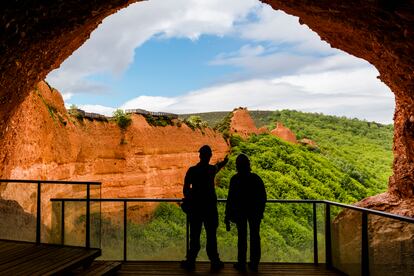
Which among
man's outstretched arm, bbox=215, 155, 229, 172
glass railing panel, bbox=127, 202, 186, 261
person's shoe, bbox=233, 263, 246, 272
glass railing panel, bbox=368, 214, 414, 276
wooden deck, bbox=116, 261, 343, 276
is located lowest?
wooden deck, bbox=116, 261, 343, 276

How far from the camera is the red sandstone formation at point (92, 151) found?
1152cm

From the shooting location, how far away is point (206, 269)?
6.15m

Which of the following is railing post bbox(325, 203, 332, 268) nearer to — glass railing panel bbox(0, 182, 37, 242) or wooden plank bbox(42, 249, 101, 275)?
wooden plank bbox(42, 249, 101, 275)

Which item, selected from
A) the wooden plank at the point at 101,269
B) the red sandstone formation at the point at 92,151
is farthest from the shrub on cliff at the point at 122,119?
the wooden plank at the point at 101,269

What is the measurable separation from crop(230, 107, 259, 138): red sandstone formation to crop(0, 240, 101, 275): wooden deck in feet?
81.7

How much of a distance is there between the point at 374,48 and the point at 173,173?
15294 mm

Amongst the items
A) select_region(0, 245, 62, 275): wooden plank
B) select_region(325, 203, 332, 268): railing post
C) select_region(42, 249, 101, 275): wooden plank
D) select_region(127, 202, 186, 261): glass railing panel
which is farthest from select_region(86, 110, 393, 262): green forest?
select_region(0, 245, 62, 275): wooden plank

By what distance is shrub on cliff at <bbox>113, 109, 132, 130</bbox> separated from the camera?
797 inches

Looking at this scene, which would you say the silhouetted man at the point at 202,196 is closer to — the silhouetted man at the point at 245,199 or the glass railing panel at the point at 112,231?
the silhouetted man at the point at 245,199

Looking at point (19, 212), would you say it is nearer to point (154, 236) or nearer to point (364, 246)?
point (154, 236)

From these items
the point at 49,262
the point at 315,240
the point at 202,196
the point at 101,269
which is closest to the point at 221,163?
the point at 315,240

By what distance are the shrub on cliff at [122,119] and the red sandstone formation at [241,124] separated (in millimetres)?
11738

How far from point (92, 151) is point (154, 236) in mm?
11461

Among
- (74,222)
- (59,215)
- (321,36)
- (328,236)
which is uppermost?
(321,36)
